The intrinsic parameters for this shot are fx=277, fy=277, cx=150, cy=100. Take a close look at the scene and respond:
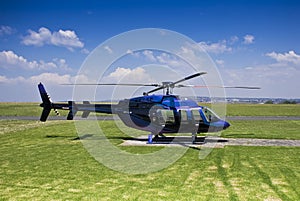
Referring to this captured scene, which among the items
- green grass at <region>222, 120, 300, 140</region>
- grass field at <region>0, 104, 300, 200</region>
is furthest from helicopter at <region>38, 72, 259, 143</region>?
green grass at <region>222, 120, 300, 140</region>

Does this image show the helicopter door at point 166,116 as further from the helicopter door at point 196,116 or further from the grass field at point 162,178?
the grass field at point 162,178

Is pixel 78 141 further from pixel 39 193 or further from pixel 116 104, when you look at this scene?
pixel 39 193

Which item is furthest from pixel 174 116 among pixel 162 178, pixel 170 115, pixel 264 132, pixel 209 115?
pixel 264 132

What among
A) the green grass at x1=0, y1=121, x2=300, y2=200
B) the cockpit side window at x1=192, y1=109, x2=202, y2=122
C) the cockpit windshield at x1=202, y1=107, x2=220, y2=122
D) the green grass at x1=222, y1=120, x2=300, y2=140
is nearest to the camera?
the green grass at x1=0, y1=121, x2=300, y2=200

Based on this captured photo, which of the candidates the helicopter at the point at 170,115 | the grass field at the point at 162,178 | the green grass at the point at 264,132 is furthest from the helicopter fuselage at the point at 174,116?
the green grass at the point at 264,132

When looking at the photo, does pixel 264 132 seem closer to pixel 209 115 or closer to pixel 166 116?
pixel 209 115

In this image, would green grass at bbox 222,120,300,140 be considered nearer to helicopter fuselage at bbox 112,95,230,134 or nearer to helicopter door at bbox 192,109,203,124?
helicopter fuselage at bbox 112,95,230,134

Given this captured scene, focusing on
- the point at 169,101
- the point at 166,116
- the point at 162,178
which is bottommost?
the point at 162,178

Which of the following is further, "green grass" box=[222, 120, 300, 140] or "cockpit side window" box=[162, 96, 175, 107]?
"green grass" box=[222, 120, 300, 140]

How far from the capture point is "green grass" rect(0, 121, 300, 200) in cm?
771

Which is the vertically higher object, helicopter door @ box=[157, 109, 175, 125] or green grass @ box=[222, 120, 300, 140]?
helicopter door @ box=[157, 109, 175, 125]

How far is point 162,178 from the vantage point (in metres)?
9.33

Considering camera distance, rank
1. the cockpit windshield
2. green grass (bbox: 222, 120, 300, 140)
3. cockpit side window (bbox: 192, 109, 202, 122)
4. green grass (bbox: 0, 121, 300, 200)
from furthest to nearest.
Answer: green grass (bbox: 222, 120, 300, 140), the cockpit windshield, cockpit side window (bbox: 192, 109, 202, 122), green grass (bbox: 0, 121, 300, 200)

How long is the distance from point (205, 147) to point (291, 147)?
4.55 metres
